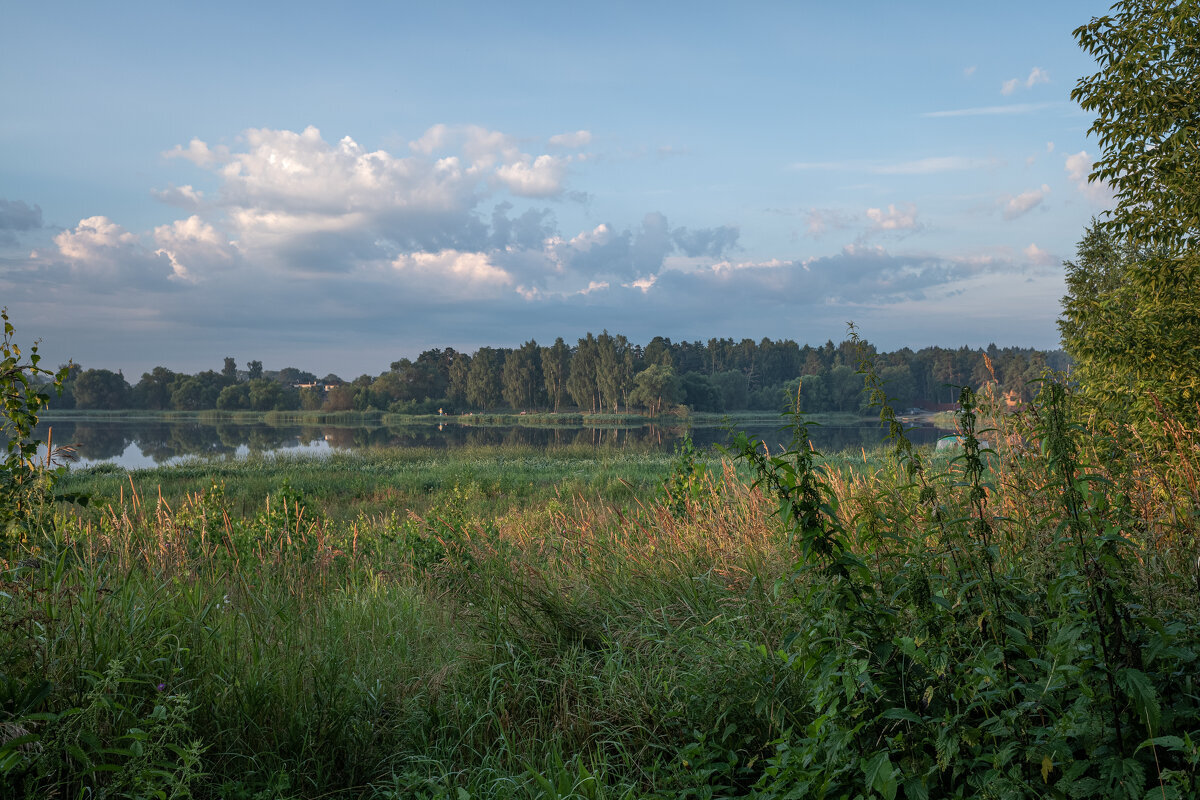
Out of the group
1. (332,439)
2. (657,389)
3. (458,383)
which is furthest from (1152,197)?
(458,383)

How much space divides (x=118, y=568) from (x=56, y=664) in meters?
1.84

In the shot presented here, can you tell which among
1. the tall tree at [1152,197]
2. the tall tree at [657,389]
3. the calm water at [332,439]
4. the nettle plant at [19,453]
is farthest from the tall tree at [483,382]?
the nettle plant at [19,453]

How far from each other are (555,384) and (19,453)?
86715 millimetres

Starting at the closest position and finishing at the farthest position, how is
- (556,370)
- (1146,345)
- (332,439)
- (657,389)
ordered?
(1146,345)
(332,439)
(657,389)
(556,370)

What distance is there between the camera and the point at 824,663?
2.32 meters

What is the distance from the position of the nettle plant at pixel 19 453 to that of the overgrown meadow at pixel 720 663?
8 cm

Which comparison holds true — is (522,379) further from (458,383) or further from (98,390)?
(98,390)

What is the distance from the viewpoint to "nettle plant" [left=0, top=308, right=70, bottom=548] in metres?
3.69

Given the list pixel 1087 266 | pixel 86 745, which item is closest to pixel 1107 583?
pixel 86 745

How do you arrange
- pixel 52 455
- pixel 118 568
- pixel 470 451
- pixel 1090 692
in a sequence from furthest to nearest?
pixel 470 451 < pixel 118 568 < pixel 52 455 < pixel 1090 692

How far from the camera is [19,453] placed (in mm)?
3920

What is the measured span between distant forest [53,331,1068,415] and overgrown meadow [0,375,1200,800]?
2794 inches

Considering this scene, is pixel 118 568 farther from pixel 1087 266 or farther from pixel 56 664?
pixel 1087 266

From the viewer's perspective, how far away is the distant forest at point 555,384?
78.6 metres
